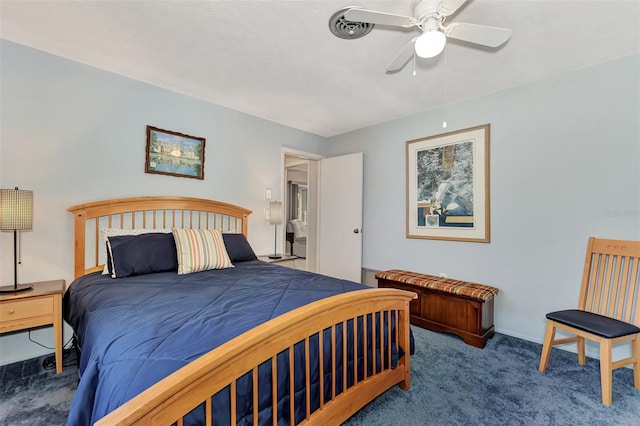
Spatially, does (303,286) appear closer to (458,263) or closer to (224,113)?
(458,263)

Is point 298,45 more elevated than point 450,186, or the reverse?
point 298,45

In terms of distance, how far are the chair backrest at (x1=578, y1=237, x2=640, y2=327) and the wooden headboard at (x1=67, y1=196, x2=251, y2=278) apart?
3290mm

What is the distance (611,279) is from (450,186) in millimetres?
1506

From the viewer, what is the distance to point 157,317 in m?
1.32

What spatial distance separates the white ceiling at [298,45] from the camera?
1.80 meters

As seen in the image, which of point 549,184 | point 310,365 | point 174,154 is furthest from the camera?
point 174,154

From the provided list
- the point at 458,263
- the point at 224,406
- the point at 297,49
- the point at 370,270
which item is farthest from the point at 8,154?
the point at 458,263

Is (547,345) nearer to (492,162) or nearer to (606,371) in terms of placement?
(606,371)

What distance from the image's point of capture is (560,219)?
252 cm

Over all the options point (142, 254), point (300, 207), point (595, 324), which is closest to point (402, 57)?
point (595, 324)

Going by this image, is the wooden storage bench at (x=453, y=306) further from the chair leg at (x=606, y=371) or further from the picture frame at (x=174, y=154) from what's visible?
the picture frame at (x=174, y=154)

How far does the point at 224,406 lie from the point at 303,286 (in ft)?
3.25

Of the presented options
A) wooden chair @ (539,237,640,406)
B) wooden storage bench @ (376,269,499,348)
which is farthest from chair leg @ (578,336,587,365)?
wooden storage bench @ (376,269,499,348)

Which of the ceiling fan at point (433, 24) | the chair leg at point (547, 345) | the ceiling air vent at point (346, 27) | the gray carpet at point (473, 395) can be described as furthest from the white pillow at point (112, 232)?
the chair leg at point (547, 345)
